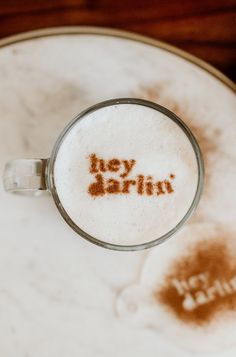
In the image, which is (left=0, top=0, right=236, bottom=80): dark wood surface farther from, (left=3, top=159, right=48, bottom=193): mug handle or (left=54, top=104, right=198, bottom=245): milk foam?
(left=3, top=159, right=48, bottom=193): mug handle

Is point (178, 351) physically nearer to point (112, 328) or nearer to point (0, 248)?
point (112, 328)

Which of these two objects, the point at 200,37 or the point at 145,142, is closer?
the point at 145,142

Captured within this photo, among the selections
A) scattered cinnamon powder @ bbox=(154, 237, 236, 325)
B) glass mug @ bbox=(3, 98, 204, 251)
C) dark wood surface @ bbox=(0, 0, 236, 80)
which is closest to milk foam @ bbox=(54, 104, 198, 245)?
glass mug @ bbox=(3, 98, 204, 251)

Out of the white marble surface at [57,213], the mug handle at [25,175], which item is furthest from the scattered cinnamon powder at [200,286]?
the mug handle at [25,175]

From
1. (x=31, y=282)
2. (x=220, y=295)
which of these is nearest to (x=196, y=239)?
(x=220, y=295)

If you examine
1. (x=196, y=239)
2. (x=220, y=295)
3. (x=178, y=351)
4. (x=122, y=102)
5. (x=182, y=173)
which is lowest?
(x=178, y=351)

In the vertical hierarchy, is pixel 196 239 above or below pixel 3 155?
below

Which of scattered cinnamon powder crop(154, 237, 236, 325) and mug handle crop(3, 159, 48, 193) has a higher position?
mug handle crop(3, 159, 48, 193)

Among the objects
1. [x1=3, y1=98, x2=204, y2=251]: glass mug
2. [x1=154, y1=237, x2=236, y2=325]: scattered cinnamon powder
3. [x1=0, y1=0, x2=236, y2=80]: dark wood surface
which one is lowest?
[x1=154, y1=237, x2=236, y2=325]: scattered cinnamon powder
